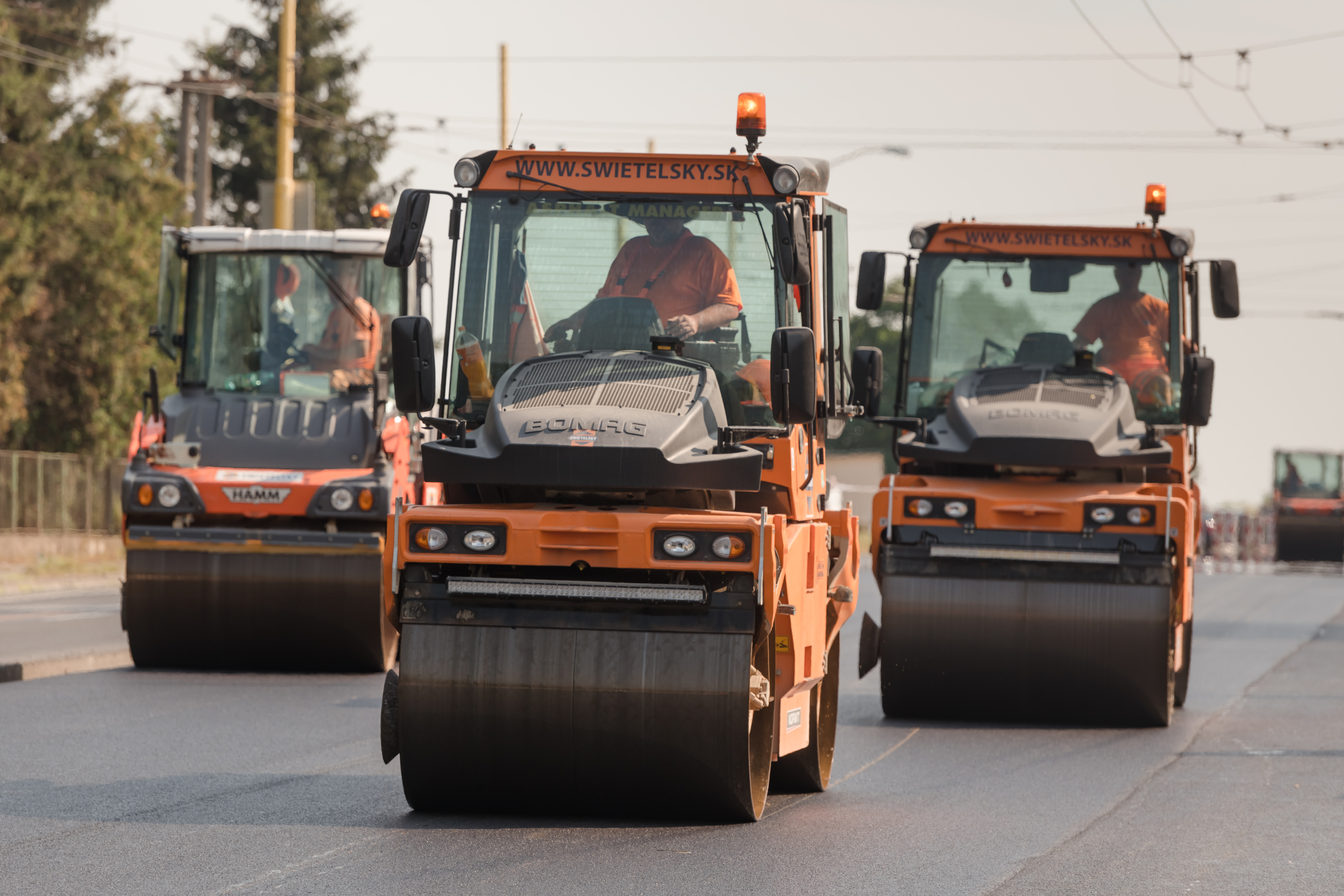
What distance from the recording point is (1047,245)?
13.7 m

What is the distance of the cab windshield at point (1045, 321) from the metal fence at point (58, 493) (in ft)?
70.1

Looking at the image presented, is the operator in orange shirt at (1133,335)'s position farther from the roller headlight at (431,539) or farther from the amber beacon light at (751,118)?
the roller headlight at (431,539)

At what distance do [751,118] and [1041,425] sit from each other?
170 inches

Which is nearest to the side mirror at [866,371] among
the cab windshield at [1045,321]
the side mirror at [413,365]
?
the cab windshield at [1045,321]

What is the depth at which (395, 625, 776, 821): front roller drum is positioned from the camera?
7.76 metres

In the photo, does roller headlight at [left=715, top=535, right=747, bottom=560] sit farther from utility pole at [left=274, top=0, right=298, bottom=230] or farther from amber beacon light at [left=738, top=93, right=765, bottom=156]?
utility pole at [left=274, top=0, right=298, bottom=230]

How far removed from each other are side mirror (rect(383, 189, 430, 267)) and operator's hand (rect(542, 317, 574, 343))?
666 millimetres

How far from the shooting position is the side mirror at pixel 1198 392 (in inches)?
510

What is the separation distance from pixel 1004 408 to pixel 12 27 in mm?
28653

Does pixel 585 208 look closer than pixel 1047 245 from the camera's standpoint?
Yes

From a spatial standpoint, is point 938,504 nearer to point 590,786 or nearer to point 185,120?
point 590,786

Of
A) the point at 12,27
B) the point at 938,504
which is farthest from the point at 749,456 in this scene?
the point at 12,27

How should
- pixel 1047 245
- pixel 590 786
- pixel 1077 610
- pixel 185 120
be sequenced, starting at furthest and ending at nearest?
pixel 185 120
pixel 1047 245
pixel 1077 610
pixel 590 786

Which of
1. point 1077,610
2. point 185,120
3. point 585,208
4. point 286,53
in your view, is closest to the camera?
point 585,208
